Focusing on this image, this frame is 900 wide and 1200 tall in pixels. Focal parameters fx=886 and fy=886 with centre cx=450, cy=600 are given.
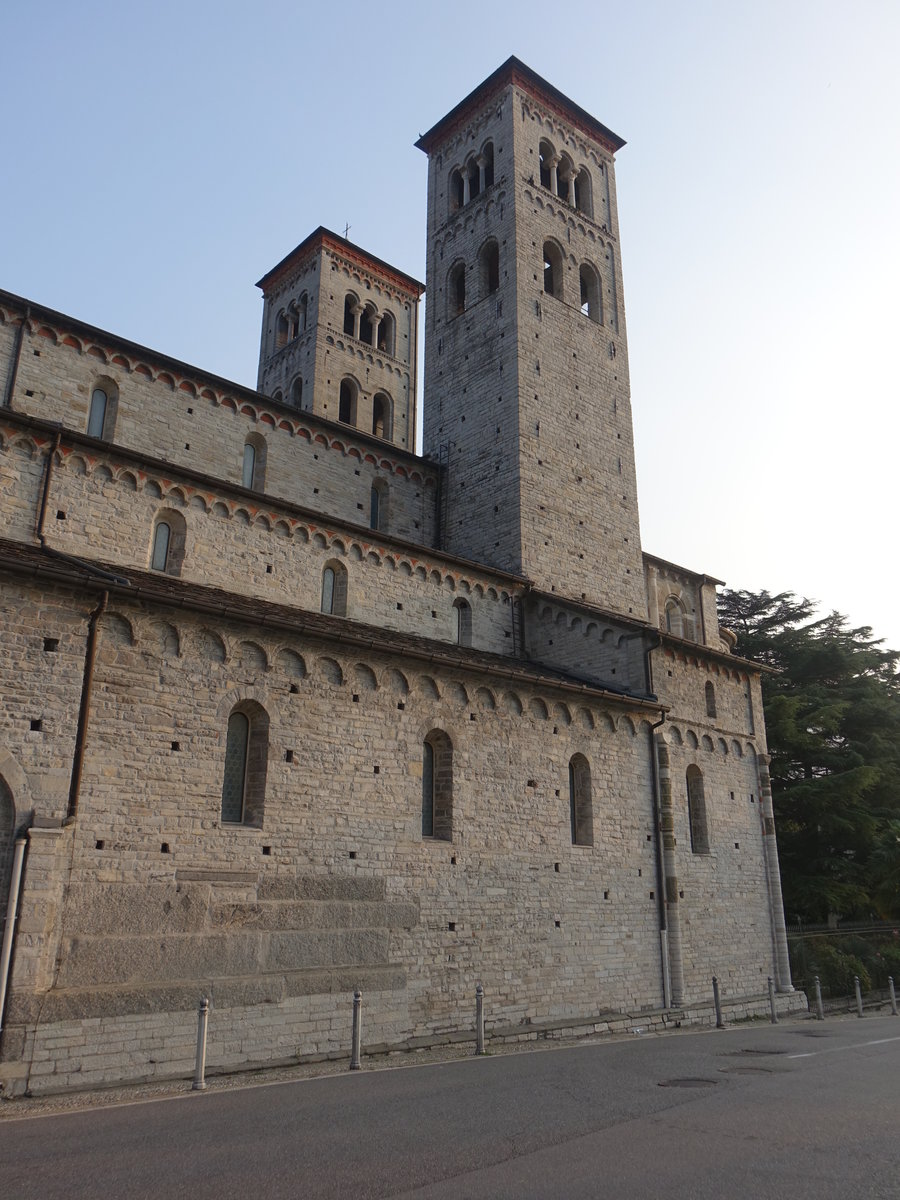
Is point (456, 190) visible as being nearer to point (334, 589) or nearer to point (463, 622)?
point (463, 622)

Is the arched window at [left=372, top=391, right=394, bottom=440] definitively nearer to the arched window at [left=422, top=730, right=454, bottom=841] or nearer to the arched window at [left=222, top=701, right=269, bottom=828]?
the arched window at [left=422, top=730, right=454, bottom=841]

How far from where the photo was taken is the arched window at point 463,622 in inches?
843

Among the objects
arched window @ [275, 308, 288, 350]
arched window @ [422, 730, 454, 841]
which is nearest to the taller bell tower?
arched window @ [422, 730, 454, 841]

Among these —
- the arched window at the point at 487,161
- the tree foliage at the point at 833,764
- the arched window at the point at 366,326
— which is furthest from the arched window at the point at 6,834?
the arched window at the point at 366,326

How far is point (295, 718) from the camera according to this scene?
14117 mm

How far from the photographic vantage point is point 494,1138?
737cm

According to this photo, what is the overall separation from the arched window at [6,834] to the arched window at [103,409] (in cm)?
1125

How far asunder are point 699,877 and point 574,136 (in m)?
24.9

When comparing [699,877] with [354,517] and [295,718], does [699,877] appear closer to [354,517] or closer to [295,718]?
[295,718]

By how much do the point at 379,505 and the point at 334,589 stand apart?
6614 mm

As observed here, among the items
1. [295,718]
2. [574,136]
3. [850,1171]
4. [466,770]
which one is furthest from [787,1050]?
[574,136]

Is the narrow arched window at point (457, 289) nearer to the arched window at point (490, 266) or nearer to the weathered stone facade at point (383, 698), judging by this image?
the weathered stone facade at point (383, 698)

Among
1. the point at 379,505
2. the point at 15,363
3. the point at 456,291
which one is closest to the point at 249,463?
the point at 379,505

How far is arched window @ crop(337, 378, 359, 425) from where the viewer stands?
36.8 m
